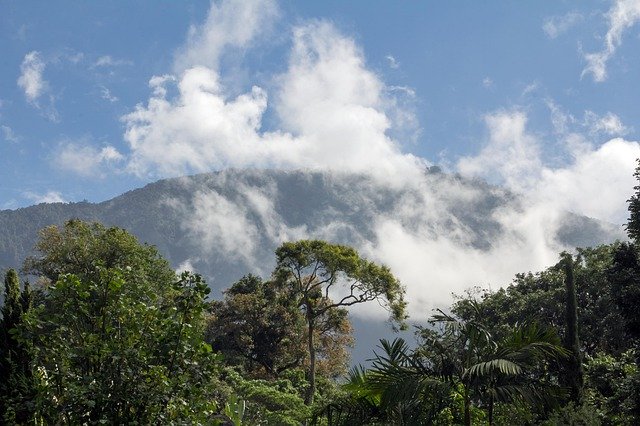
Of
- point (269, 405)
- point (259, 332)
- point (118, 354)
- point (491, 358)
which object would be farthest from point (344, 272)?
point (118, 354)

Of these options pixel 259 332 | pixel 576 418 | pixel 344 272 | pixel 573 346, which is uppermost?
pixel 344 272

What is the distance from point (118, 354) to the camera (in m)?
Answer: 6.24

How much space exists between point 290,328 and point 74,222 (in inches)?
674

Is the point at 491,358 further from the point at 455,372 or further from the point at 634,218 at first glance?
the point at 634,218

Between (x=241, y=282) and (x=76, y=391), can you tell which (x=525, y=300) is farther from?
(x=76, y=391)

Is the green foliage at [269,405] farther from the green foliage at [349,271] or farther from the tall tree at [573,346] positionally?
the tall tree at [573,346]

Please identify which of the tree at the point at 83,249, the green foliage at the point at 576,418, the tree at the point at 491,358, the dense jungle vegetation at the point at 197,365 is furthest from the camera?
the tree at the point at 83,249

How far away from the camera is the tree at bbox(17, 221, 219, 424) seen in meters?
6.16

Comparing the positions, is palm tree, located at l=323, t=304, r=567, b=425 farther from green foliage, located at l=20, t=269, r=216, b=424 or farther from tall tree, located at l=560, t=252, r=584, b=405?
tall tree, located at l=560, t=252, r=584, b=405

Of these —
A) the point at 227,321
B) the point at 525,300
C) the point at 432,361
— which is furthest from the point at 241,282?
the point at 432,361

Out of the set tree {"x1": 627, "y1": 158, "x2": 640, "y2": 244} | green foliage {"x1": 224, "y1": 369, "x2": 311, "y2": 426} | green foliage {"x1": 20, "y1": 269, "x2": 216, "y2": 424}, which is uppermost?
tree {"x1": 627, "y1": 158, "x2": 640, "y2": 244}

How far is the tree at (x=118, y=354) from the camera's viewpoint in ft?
20.2

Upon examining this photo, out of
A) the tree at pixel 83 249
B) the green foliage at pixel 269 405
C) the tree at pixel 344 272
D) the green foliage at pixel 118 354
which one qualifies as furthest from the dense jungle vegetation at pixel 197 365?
the tree at pixel 83 249

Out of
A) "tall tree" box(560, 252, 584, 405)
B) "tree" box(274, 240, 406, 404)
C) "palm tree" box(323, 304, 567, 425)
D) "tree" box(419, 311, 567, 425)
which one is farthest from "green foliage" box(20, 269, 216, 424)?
"tree" box(274, 240, 406, 404)
